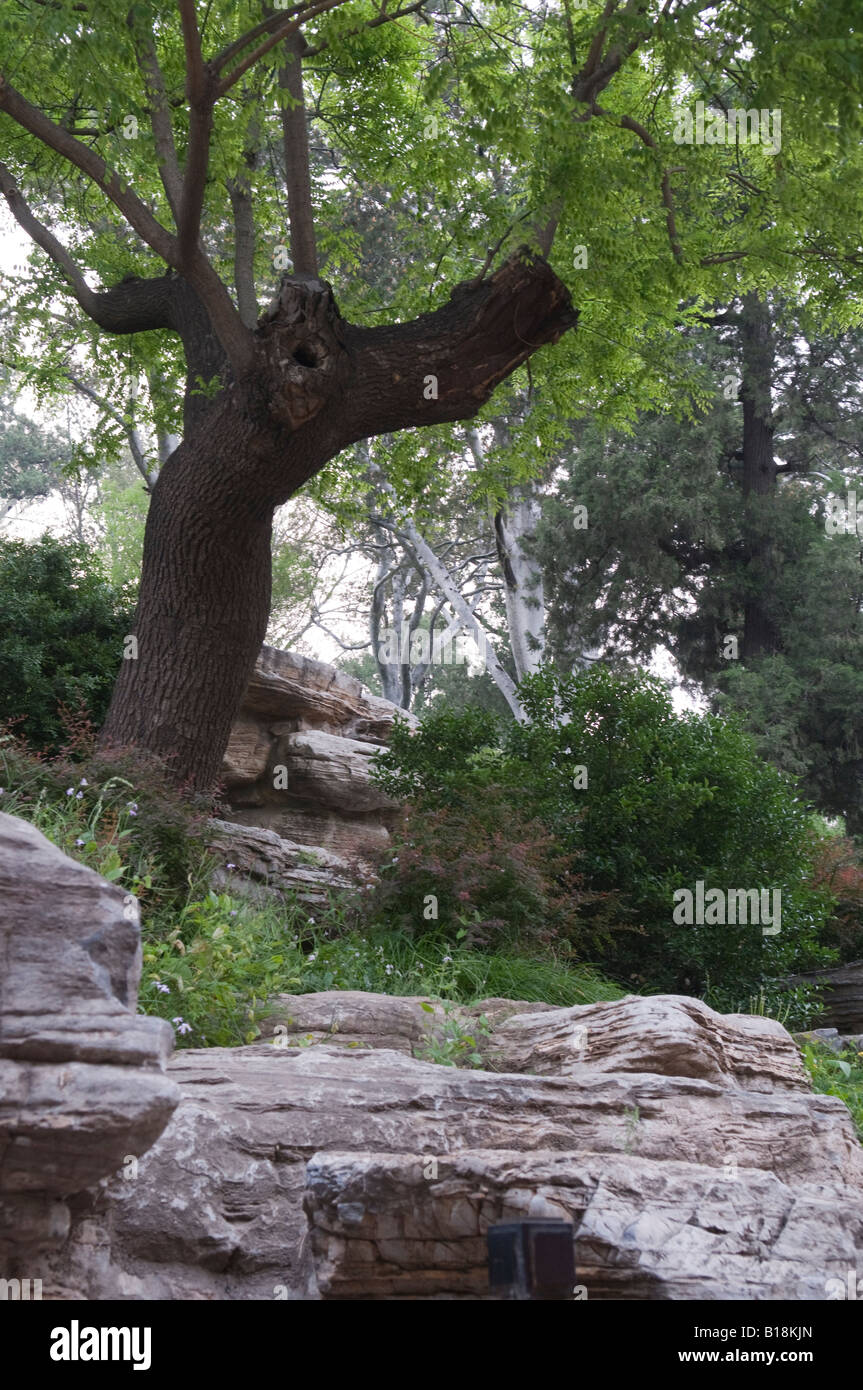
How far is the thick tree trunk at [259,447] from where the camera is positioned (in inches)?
340

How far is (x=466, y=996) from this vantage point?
7324 millimetres

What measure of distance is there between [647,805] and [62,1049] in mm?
7360

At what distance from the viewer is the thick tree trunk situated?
8648 mm

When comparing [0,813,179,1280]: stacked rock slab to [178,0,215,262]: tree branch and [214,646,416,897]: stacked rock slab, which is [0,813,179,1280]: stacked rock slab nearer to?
[178,0,215,262]: tree branch

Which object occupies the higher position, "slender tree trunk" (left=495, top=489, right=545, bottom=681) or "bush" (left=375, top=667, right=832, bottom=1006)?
"slender tree trunk" (left=495, top=489, right=545, bottom=681)

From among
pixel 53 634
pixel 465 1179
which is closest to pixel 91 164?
pixel 53 634

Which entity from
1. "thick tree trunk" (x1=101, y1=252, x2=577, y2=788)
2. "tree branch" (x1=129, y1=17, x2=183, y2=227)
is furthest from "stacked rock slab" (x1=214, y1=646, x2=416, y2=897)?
"tree branch" (x1=129, y1=17, x2=183, y2=227)

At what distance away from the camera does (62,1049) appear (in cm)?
304

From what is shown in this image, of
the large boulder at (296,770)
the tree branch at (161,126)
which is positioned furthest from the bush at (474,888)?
the tree branch at (161,126)

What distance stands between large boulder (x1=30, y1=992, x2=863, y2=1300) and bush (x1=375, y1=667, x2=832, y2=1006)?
3790 mm

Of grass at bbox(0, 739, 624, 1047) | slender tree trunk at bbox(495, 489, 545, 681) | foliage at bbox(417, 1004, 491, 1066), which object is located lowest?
foliage at bbox(417, 1004, 491, 1066)

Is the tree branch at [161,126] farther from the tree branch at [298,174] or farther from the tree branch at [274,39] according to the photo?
the tree branch at [274,39]

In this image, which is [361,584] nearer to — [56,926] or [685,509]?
[685,509]

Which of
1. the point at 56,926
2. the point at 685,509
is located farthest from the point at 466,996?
the point at 685,509
